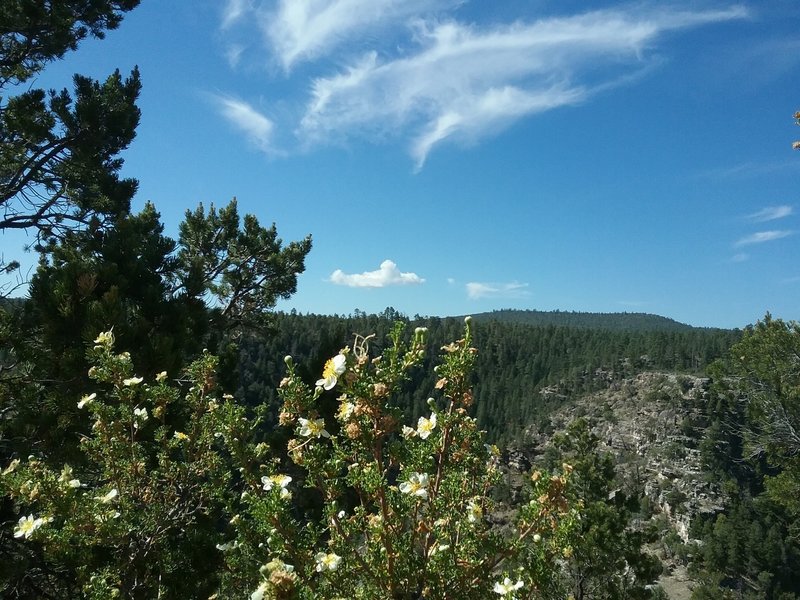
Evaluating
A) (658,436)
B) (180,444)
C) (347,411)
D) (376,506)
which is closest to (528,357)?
(658,436)

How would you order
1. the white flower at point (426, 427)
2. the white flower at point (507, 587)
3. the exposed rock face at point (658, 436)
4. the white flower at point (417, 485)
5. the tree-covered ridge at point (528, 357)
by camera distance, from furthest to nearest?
1. the tree-covered ridge at point (528, 357)
2. the exposed rock face at point (658, 436)
3. the white flower at point (426, 427)
4. the white flower at point (417, 485)
5. the white flower at point (507, 587)

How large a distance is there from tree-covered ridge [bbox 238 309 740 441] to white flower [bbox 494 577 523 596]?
66.9m

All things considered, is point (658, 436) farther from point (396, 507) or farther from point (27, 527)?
point (27, 527)

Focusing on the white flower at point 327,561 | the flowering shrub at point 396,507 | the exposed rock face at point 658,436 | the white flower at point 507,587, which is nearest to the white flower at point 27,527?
the flowering shrub at point 396,507

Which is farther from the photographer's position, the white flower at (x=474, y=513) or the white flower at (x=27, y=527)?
the white flower at (x=27, y=527)

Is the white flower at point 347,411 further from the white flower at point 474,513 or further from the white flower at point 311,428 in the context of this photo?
the white flower at point 474,513

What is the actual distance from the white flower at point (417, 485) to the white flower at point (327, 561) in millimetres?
358

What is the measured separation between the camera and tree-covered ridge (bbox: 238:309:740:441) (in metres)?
83.9

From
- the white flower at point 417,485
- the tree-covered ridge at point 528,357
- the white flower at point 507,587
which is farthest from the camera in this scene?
the tree-covered ridge at point 528,357

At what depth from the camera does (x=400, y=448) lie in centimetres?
192

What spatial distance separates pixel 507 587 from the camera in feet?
5.77

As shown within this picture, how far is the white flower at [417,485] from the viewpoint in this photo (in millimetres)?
1818

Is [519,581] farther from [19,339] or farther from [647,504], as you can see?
[647,504]

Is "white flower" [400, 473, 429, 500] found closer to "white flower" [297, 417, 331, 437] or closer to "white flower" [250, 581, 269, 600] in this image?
"white flower" [297, 417, 331, 437]
